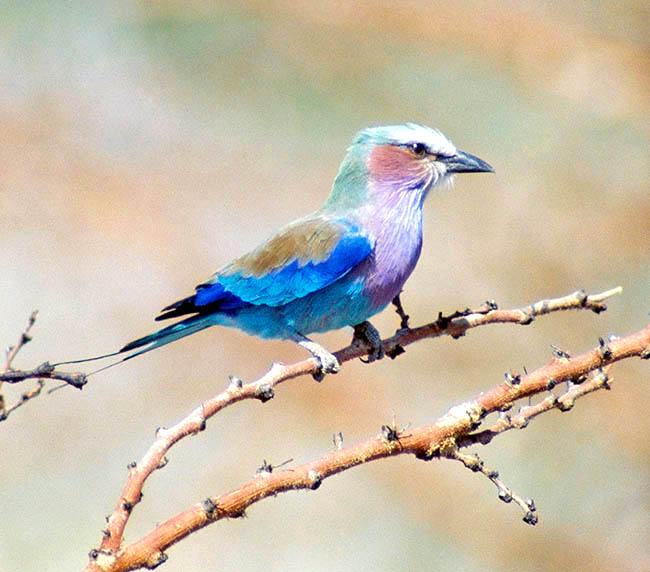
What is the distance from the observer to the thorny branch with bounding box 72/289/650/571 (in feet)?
7.14

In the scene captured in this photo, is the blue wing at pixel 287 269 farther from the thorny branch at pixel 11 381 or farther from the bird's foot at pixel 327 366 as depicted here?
A: the thorny branch at pixel 11 381

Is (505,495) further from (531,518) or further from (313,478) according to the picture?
(313,478)

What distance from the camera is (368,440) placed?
8.07 feet

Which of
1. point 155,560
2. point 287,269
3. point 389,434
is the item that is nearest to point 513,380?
point 389,434

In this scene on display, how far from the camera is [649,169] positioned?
786 cm

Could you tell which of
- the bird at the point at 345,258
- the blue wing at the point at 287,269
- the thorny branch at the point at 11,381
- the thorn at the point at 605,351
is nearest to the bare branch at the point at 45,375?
the thorny branch at the point at 11,381

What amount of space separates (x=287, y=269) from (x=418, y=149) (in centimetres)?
85

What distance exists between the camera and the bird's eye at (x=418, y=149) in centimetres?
460

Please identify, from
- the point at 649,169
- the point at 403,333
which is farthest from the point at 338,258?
the point at 649,169

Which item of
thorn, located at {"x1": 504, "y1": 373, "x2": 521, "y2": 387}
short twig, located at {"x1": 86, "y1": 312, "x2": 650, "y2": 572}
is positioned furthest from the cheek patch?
thorn, located at {"x1": 504, "y1": 373, "x2": 521, "y2": 387}

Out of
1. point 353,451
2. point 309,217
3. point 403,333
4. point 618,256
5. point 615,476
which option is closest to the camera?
point 353,451

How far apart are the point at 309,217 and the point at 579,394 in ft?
6.96

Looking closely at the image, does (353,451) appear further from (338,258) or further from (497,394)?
(338,258)

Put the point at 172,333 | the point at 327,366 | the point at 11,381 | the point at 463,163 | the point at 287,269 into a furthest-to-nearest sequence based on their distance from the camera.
Answer: the point at 463,163
the point at 287,269
the point at 172,333
the point at 327,366
the point at 11,381
